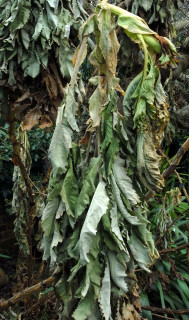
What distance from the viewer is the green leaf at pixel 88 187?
2.32ft

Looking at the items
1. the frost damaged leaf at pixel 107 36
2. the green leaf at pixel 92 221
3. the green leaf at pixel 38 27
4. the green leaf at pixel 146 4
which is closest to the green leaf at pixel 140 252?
the green leaf at pixel 92 221

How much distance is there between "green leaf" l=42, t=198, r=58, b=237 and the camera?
749mm

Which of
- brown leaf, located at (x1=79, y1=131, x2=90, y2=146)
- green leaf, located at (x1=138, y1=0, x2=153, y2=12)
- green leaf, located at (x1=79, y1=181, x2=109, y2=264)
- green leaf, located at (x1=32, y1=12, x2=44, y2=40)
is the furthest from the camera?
green leaf, located at (x1=138, y1=0, x2=153, y2=12)

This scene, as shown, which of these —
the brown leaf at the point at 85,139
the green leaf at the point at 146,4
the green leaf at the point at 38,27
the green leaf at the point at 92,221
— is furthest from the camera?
the green leaf at the point at 146,4

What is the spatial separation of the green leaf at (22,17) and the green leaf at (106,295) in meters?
0.81

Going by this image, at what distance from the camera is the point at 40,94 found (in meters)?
1.19

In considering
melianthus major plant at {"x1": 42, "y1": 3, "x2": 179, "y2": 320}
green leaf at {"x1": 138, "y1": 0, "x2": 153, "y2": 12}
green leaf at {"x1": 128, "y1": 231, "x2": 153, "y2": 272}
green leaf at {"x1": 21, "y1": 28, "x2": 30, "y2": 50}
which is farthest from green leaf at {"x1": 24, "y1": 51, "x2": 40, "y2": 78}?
green leaf at {"x1": 138, "y1": 0, "x2": 153, "y2": 12}

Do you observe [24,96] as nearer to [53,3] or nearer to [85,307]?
[53,3]

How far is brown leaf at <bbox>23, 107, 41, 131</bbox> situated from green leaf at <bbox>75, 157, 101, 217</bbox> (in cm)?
48

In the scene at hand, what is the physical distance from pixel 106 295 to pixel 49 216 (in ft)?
0.64

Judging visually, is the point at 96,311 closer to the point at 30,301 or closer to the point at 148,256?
the point at 148,256

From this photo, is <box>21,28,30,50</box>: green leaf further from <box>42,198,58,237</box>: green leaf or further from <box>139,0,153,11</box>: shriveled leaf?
<box>139,0,153,11</box>: shriveled leaf

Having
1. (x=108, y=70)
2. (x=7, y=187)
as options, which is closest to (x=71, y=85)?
(x=108, y=70)

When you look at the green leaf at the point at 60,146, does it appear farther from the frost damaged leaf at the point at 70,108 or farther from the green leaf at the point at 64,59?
the green leaf at the point at 64,59
